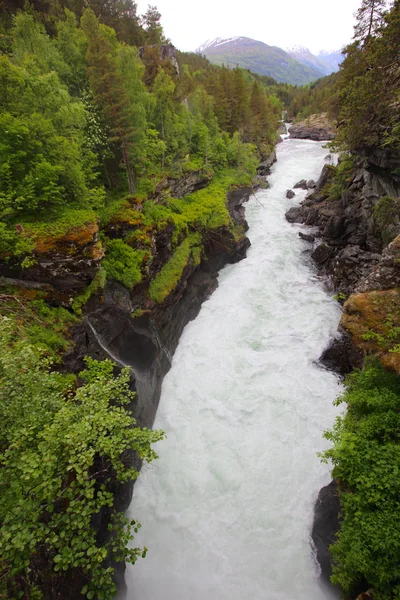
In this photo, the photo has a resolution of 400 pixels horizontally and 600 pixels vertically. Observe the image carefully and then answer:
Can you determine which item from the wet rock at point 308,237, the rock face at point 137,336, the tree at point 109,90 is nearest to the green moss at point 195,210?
the rock face at point 137,336

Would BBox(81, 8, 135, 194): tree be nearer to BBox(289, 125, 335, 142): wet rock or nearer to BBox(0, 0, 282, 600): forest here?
BBox(0, 0, 282, 600): forest

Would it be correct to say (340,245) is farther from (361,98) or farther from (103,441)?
(103,441)

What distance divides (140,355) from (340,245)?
20843mm

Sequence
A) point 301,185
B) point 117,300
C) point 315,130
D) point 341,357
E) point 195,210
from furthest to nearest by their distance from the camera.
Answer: point 315,130 → point 301,185 → point 195,210 → point 341,357 → point 117,300

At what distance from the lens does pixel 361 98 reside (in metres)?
18.8

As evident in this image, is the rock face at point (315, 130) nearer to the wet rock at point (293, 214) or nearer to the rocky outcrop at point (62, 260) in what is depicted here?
the wet rock at point (293, 214)

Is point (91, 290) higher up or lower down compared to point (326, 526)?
higher up

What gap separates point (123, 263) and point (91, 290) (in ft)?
9.60

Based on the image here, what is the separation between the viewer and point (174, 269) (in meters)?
19.3

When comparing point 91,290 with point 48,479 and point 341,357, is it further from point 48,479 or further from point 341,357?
point 341,357

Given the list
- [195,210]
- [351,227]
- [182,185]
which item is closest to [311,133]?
[351,227]

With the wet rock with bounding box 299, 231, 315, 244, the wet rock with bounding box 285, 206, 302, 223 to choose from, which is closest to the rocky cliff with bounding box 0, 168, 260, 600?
the wet rock with bounding box 299, 231, 315, 244

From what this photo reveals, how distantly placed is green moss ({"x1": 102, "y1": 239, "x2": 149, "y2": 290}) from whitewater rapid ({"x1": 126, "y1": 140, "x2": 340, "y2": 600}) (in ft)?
20.1

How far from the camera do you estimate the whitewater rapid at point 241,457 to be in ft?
34.3
